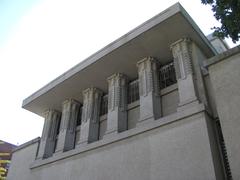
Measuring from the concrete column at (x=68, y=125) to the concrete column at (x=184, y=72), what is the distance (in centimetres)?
667

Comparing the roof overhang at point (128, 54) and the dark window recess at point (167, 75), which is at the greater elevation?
the roof overhang at point (128, 54)

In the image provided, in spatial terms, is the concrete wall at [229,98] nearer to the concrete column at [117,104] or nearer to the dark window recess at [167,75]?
the dark window recess at [167,75]

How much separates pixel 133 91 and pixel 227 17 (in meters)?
6.52

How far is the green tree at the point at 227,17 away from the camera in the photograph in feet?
24.8

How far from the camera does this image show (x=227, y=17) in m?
7.71

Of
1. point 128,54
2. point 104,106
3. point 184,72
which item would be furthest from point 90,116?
point 184,72

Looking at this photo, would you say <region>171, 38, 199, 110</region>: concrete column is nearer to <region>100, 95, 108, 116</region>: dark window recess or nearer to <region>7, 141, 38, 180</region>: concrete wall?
<region>100, 95, 108, 116</region>: dark window recess

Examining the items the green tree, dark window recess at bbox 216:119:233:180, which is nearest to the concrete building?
dark window recess at bbox 216:119:233:180

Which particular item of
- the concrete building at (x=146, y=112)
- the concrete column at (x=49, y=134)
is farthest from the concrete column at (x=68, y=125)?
the concrete column at (x=49, y=134)

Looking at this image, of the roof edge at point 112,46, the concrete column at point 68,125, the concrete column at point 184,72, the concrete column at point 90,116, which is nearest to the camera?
the concrete column at point 184,72

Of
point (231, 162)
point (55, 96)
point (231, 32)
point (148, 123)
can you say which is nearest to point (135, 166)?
point (148, 123)

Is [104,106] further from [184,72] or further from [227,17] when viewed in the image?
[227,17]

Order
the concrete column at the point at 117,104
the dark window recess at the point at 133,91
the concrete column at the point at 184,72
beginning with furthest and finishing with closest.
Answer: the dark window recess at the point at 133,91 < the concrete column at the point at 117,104 < the concrete column at the point at 184,72

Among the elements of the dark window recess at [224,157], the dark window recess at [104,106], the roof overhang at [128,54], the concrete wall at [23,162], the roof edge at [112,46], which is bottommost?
the dark window recess at [224,157]
